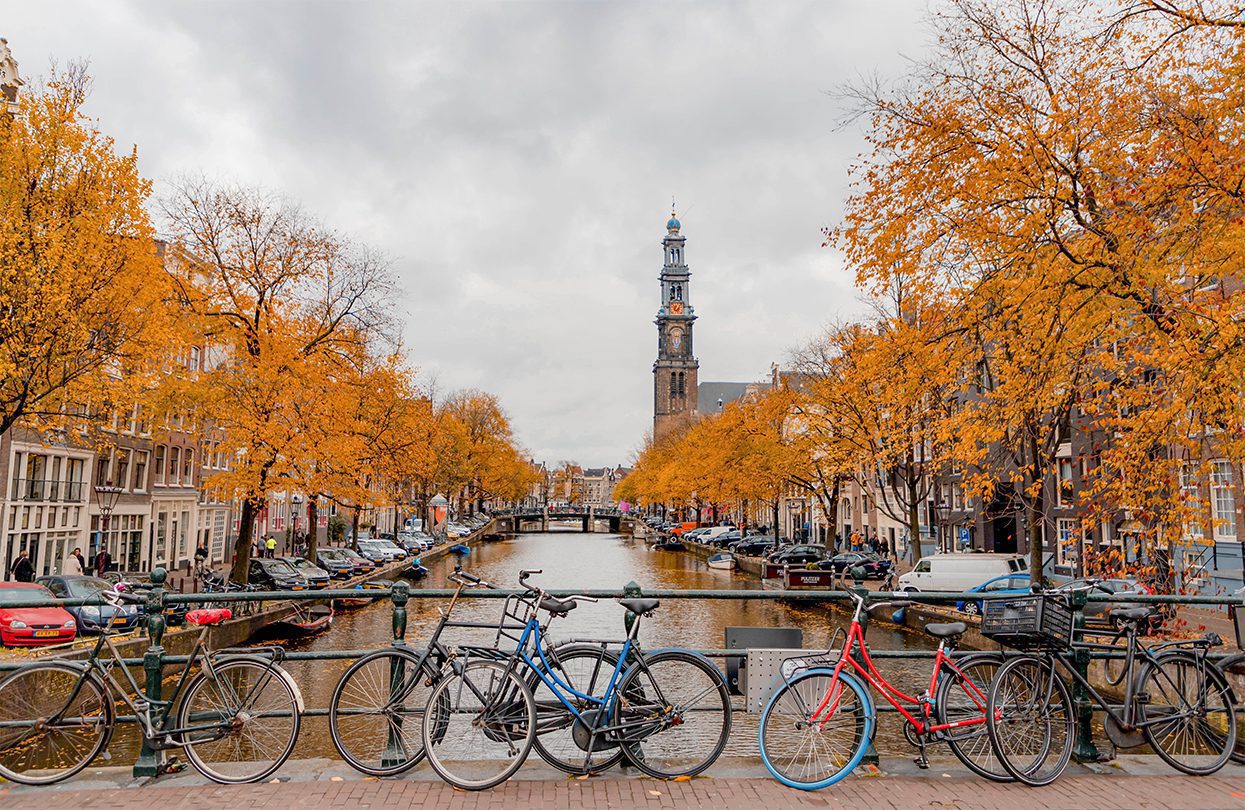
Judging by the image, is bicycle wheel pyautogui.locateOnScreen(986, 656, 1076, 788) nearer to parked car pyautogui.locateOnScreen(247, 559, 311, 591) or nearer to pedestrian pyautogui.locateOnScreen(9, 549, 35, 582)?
parked car pyautogui.locateOnScreen(247, 559, 311, 591)

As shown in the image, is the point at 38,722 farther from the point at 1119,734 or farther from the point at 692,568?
the point at 692,568

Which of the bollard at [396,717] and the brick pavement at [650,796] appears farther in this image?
the bollard at [396,717]

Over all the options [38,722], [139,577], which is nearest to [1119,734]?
[38,722]

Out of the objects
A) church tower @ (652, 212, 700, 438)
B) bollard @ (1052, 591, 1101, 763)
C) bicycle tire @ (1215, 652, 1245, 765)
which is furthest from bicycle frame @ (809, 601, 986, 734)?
church tower @ (652, 212, 700, 438)

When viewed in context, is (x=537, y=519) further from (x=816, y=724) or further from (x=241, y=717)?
(x=816, y=724)

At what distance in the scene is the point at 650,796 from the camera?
19.2ft

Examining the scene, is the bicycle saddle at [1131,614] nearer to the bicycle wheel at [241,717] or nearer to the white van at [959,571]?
the bicycle wheel at [241,717]

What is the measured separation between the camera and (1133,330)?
11844mm

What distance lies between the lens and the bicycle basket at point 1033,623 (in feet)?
21.4

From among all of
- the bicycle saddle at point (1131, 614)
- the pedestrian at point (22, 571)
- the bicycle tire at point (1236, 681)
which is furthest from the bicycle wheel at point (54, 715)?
the pedestrian at point (22, 571)

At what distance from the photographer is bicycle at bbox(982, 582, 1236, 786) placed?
20.7 ft

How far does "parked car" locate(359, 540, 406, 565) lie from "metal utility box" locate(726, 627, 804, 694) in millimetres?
42037

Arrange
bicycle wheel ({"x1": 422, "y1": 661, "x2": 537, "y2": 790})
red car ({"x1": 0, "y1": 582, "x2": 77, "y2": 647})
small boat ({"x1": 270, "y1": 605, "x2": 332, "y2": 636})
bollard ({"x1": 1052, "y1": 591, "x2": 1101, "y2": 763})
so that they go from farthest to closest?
1. small boat ({"x1": 270, "y1": 605, "x2": 332, "y2": 636})
2. red car ({"x1": 0, "y1": 582, "x2": 77, "y2": 647})
3. bollard ({"x1": 1052, "y1": 591, "x2": 1101, "y2": 763})
4. bicycle wheel ({"x1": 422, "y1": 661, "x2": 537, "y2": 790})

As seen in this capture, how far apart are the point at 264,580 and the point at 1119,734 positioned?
2892 cm
